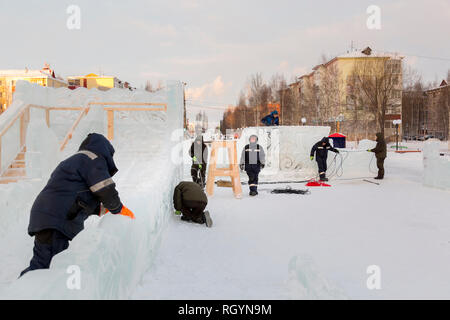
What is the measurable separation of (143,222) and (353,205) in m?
5.19

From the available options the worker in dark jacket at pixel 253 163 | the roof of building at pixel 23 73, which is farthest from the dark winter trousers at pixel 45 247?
the roof of building at pixel 23 73

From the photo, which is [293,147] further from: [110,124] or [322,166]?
[110,124]

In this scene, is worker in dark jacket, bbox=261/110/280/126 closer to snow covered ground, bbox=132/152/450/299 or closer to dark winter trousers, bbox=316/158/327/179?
dark winter trousers, bbox=316/158/327/179

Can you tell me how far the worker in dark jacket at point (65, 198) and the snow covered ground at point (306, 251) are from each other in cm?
92

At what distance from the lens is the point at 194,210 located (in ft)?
19.5

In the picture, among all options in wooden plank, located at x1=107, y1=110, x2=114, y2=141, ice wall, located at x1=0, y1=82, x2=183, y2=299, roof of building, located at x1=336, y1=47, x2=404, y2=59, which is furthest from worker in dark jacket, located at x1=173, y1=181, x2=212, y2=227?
roof of building, located at x1=336, y1=47, x2=404, y2=59

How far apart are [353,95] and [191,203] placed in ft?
119

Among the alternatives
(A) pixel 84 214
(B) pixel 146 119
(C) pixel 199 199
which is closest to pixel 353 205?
(C) pixel 199 199

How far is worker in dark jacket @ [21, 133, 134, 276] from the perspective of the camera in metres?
2.86

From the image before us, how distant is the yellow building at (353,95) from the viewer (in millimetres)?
35219

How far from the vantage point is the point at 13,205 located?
5906 millimetres

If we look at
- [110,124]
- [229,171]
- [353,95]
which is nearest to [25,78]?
[353,95]
